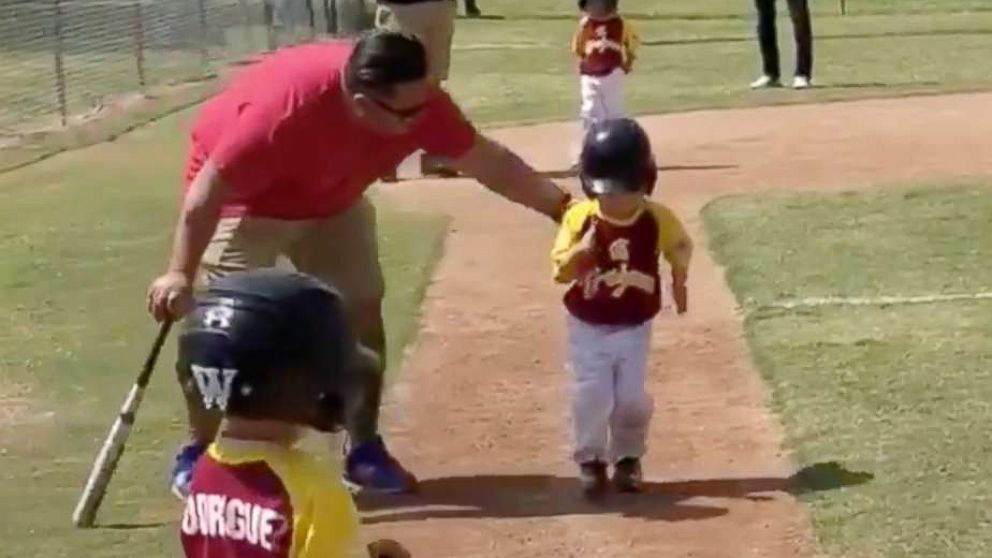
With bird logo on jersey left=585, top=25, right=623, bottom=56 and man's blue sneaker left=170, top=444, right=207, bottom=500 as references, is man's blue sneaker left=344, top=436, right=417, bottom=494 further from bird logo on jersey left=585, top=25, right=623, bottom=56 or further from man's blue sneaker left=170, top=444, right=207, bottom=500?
bird logo on jersey left=585, top=25, right=623, bottom=56

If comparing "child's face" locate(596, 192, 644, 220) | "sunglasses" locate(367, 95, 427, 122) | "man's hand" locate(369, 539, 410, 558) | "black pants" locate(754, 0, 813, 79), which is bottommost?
"black pants" locate(754, 0, 813, 79)

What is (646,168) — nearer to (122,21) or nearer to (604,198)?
(604,198)

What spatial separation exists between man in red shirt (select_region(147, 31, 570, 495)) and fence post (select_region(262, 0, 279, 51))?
18.9 m

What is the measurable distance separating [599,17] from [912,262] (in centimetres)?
428

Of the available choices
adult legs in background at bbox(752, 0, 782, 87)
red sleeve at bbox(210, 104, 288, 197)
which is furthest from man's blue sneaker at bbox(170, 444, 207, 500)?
adult legs in background at bbox(752, 0, 782, 87)

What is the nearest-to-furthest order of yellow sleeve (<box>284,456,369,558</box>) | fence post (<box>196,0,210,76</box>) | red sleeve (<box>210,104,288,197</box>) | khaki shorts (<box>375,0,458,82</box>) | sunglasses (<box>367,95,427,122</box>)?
yellow sleeve (<box>284,456,369,558</box>), sunglasses (<box>367,95,427,122</box>), red sleeve (<box>210,104,288,197</box>), khaki shorts (<box>375,0,458,82</box>), fence post (<box>196,0,210,76</box>)

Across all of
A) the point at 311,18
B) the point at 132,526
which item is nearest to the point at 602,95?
the point at 132,526

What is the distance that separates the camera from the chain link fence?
2095 cm

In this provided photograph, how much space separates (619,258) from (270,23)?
768 inches

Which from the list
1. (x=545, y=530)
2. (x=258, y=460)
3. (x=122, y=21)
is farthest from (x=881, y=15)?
(x=258, y=460)

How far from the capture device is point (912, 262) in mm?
10867

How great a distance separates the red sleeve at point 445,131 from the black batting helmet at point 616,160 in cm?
36

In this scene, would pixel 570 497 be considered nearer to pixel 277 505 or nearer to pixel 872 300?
pixel 872 300

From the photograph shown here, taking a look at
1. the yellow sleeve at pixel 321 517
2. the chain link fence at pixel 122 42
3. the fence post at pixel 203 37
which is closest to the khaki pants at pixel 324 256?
the yellow sleeve at pixel 321 517
